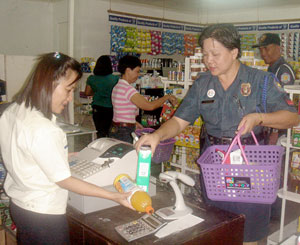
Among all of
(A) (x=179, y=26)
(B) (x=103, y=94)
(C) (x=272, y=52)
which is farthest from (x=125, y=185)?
(A) (x=179, y=26)

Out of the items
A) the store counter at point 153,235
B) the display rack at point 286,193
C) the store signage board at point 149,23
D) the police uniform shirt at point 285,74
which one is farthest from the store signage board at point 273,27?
the store counter at point 153,235

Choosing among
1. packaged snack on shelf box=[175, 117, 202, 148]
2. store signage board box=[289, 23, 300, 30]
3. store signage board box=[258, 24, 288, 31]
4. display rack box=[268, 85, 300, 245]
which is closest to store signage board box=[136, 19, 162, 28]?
store signage board box=[258, 24, 288, 31]

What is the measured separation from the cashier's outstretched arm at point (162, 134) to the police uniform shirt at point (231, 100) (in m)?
0.06

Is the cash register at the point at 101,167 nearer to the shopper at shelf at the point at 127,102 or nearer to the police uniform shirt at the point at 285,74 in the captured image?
the shopper at shelf at the point at 127,102

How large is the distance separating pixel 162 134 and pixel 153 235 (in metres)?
0.69

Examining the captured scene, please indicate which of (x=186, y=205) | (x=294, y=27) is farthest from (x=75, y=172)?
(x=294, y=27)

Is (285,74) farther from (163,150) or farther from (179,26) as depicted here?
(179,26)

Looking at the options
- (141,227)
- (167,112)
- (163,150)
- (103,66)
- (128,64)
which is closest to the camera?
(141,227)

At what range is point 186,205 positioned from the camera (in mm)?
1809

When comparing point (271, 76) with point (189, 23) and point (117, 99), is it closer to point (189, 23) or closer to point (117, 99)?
point (117, 99)

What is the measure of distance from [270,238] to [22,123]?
8.94 feet

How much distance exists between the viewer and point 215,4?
365 inches

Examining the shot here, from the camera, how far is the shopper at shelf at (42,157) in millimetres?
1437

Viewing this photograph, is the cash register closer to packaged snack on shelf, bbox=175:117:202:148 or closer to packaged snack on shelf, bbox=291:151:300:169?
packaged snack on shelf, bbox=175:117:202:148
